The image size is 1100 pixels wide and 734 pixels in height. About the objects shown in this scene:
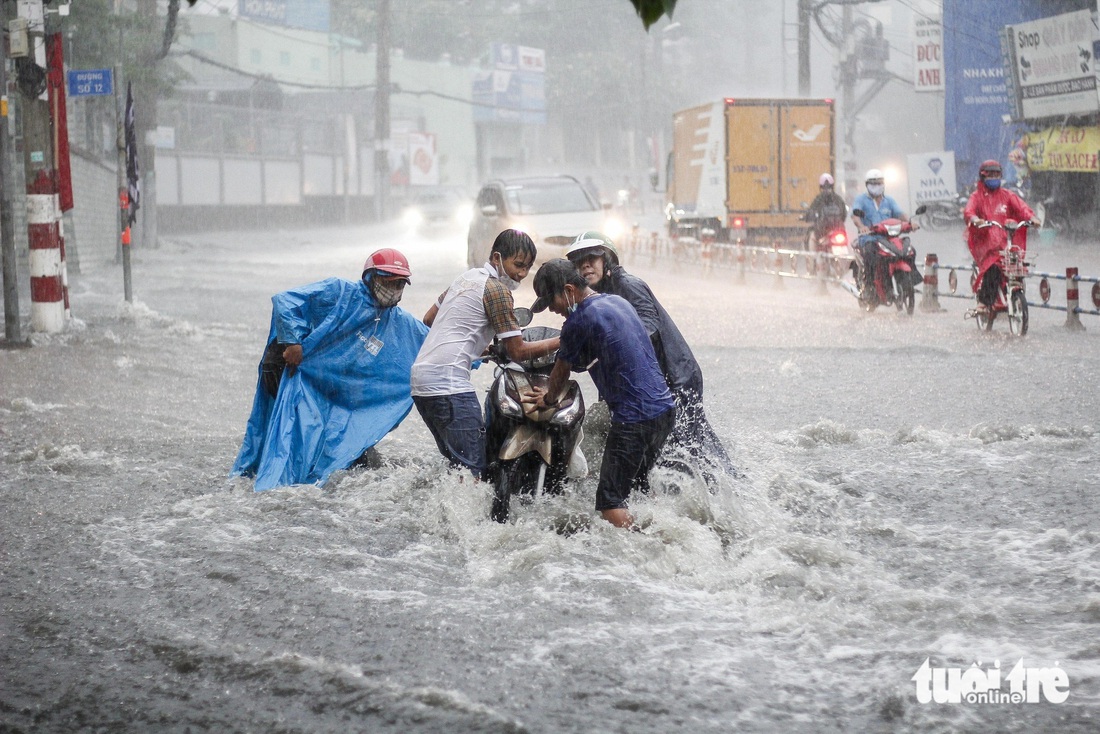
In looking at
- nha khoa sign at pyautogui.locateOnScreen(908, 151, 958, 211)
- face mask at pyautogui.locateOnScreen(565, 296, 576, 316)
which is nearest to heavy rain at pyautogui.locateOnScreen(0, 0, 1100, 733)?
face mask at pyautogui.locateOnScreen(565, 296, 576, 316)

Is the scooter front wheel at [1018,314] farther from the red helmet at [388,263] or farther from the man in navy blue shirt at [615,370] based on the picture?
the man in navy blue shirt at [615,370]

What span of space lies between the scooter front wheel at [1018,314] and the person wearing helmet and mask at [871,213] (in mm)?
2724

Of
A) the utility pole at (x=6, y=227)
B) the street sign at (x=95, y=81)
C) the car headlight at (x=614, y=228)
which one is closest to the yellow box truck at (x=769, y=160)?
the car headlight at (x=614, y=228)

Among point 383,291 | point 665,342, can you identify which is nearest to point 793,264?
point 383,291

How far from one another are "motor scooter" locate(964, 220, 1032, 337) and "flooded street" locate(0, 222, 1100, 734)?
2.68 meters

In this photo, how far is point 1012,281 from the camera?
1264 centimetres

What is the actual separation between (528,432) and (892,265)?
10.4m

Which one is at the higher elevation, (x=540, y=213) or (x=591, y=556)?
(x=540, y=213)

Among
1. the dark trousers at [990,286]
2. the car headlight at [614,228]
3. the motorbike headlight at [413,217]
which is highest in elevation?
the motorbike headlight at [413,217]

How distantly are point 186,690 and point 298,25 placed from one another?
196 ft

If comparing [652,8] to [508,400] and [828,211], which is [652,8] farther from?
[828,211]

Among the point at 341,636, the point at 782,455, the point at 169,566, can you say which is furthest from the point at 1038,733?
the point at 782,455

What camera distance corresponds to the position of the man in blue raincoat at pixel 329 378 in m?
6.70

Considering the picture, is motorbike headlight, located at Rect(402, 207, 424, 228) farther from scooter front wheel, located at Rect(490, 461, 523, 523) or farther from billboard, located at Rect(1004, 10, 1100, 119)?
scooter front wheel, located at Rect(490, 461, 523, 523)
